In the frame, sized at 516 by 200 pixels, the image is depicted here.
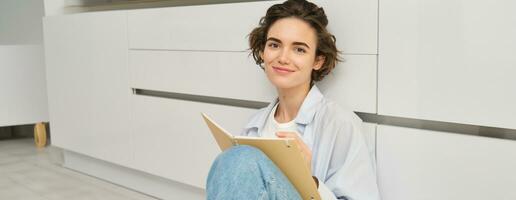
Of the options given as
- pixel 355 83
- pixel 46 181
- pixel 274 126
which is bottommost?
pixel 46 181

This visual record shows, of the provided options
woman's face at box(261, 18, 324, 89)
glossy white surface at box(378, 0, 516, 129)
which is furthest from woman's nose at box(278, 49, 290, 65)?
glossy white surface at box(378, 0, 516, 129)

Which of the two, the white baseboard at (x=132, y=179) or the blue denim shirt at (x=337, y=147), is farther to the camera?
the white baseboard at (x=132, y=179)

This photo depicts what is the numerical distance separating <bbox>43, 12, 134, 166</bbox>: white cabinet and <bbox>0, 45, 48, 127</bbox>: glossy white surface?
2.20 feet

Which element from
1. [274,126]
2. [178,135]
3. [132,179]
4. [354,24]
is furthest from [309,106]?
[132,179]

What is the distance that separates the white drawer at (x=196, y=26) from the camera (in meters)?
1.78

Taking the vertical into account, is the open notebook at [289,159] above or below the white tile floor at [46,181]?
above

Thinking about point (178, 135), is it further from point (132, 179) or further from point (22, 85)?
point (22, 85)

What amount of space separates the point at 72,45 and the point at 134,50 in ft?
1.71

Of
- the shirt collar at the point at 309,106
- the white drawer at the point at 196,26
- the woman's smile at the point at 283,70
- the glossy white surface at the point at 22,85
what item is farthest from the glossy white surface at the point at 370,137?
the glossy white surface at the point at 22,85

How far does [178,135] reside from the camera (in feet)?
6.91

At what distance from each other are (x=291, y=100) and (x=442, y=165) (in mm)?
439

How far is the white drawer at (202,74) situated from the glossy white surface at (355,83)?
0.86 ft

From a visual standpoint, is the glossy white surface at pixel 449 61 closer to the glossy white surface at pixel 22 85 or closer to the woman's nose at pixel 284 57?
the woman's nose at pixel 284 57

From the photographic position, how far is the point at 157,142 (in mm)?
2207
